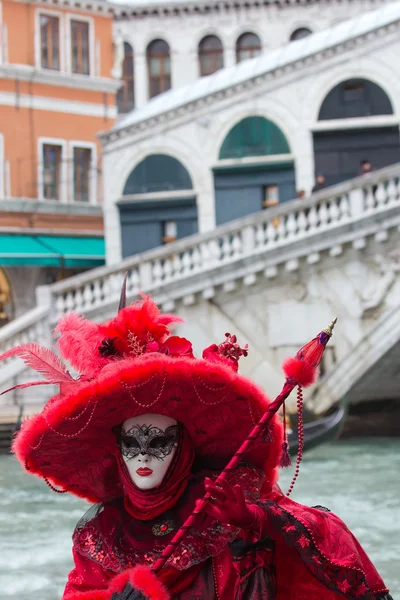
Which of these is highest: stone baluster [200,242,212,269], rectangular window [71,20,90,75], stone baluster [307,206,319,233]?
rectangular window [71,20,90,75]

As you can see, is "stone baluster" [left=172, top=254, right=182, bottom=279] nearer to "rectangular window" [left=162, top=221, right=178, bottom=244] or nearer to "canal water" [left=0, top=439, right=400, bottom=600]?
"canal water" [left=0, top=439, right=400, bottom=600]

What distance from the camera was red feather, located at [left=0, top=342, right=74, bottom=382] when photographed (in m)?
2.65

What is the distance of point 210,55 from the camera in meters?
20.4

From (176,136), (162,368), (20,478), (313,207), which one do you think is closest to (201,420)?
(162,368)

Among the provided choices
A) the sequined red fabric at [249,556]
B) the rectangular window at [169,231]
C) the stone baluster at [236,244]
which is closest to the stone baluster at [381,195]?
the stone baluster at [236,244]

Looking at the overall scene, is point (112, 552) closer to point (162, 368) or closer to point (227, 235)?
point (162, 368)

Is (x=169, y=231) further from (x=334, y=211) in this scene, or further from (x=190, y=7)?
(x=190, y=7)

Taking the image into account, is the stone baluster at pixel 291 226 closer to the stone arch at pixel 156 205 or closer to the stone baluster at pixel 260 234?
the stone baluster at pixel 260 234

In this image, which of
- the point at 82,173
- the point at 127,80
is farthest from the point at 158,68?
the point at 82,173

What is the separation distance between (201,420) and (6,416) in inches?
383

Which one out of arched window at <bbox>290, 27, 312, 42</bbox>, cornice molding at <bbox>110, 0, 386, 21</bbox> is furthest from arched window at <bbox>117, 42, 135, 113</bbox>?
arched window at <bbox>290, 27, 312, 42</bbox>

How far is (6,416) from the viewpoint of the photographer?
12.2m

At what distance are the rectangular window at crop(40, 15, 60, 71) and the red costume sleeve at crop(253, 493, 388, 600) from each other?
15.1 m

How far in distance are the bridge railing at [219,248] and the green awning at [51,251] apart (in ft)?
10.7
